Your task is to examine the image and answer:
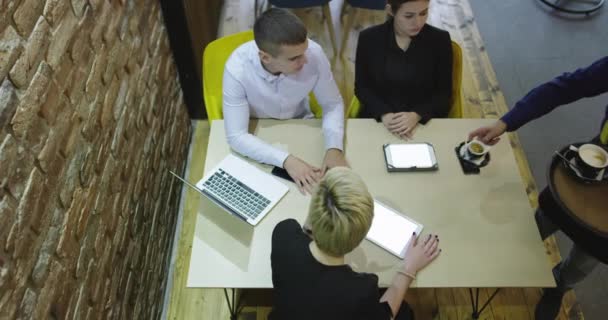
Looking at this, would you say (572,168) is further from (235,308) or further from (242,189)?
(235,308)

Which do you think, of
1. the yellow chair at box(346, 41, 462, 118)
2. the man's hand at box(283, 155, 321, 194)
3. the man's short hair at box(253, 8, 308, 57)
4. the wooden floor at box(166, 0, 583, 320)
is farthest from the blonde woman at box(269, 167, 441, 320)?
the yellow chair at box(346, 41, 462, 118)

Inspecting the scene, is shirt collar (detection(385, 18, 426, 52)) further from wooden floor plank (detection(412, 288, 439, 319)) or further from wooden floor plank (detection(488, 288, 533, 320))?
wooden floor plank (detection(488, 288, 533, 320))

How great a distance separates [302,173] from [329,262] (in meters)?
0.49

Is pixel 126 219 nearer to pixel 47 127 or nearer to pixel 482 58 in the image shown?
pixel 47 127

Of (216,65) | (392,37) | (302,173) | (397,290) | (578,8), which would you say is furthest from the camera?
(578,8)

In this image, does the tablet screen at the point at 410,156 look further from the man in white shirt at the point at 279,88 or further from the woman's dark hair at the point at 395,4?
the woman's dark hair at the point at 395,4

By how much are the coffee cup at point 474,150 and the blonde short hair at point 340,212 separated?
0.70m

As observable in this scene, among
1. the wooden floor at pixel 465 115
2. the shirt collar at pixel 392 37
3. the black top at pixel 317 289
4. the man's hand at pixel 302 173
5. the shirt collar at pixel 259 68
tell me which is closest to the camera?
the black top at pixel 317 289

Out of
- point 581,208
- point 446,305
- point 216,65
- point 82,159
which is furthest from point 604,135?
point 82,159

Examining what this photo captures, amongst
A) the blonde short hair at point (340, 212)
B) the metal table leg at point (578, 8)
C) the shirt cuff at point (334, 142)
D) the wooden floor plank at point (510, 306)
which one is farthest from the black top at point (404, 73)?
the metal table leg at point (578, 8)

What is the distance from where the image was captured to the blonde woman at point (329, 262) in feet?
4.27

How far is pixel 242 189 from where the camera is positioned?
1.77 m

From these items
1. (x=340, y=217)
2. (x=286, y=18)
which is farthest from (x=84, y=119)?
(x=340, y=217)

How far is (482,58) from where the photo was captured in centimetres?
353
